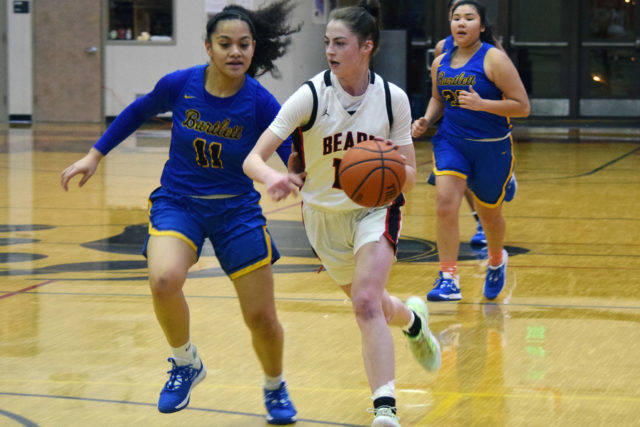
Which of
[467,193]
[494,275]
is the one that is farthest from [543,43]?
[494,275]

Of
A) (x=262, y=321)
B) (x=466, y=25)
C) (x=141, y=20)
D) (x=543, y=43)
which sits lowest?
(x=262, y=321)

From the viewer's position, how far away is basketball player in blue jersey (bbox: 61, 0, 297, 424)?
12.3 ft

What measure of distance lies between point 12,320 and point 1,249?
84.7 inches

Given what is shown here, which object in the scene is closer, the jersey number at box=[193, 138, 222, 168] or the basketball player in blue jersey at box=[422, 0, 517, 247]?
the jersey number at box=[193, 138, 222, 168]

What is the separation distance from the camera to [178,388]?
147 inches

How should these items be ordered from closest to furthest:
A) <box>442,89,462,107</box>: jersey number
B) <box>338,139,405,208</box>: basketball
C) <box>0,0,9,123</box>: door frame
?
<box>338,139,405,208</box>: basketball → <box>442,89,462,107</box>: jersey number → <box>0,0,9,123</box>: door frame

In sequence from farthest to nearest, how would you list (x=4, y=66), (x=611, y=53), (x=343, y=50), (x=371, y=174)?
(x=611, y=53) → (x=4, y=66) → (x=343, y=50) → (x=371, y=174)

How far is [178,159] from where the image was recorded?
12.9 feet

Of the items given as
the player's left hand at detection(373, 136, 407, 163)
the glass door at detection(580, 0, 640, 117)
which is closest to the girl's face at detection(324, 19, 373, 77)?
the player's left hand at detection(373, 136, 407, 163)

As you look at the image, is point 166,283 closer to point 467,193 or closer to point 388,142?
point 388,142

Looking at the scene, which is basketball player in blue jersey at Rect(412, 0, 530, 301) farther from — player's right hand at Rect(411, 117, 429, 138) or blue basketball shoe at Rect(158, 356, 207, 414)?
blue basketball shoe at Rect(158, 356, 207, 414)

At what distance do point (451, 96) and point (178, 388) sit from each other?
2808 mm

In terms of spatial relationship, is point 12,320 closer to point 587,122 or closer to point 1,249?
point 1,249

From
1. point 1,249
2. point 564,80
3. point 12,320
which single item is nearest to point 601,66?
point 564,80
